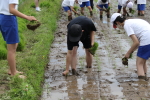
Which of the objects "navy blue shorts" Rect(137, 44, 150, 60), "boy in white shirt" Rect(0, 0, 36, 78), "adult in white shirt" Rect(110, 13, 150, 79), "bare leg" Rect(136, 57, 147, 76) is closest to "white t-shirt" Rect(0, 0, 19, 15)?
"boy in white shirt" Rect(0, 0, 36, 78)

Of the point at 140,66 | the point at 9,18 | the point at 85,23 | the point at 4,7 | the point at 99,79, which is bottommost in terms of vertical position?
the point at 99,79

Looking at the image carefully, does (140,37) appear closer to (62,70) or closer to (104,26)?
(62,70)

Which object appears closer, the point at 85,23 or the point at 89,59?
the point at 85,23

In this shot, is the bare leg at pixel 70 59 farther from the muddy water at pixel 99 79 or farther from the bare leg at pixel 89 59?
the bare leg at pixel 89 59

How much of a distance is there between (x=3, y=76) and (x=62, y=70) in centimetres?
139

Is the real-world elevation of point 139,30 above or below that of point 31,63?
above

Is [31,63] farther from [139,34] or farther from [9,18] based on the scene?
[139,34]

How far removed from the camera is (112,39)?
356 inches

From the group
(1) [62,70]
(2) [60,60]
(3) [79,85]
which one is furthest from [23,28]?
(3) [79,85]

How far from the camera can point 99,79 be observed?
6047 mm

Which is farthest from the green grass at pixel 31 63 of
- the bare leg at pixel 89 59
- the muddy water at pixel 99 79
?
the bare leg at pixel 89 59

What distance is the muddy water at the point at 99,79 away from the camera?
5.32 meters

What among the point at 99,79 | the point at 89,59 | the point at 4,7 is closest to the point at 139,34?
the point at 99,79

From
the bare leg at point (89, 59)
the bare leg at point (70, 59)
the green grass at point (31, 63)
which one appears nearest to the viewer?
the green grass at point (31, 63)
